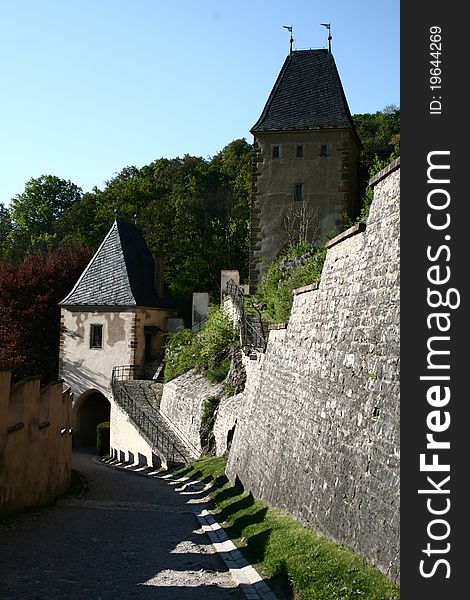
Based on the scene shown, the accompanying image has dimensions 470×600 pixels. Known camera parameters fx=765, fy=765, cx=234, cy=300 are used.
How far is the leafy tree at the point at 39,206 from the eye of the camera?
61406 millimetres

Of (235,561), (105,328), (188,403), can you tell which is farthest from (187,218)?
(235,561)

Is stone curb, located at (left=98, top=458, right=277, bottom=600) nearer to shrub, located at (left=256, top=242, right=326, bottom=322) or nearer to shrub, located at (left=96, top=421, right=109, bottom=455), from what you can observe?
shrub, located at (left=256, top=242, right=326, bottom=322)

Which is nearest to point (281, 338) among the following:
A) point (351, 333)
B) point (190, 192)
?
point (351, 333)

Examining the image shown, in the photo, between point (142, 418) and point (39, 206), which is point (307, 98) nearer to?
point (142, 418)

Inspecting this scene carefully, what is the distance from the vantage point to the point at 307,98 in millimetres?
31656

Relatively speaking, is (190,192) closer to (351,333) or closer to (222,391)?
(222,391)

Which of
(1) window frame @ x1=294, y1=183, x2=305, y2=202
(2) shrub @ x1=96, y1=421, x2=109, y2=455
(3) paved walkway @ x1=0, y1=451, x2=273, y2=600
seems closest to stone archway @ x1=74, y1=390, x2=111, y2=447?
(2) shrub @ x1=96, y1=421, x2=109, y2=455

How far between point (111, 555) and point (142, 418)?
1808cm

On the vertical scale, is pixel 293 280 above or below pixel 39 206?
below

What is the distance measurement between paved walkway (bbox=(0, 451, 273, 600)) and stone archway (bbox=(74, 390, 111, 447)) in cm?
2087

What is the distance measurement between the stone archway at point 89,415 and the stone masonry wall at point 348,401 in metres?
24.5

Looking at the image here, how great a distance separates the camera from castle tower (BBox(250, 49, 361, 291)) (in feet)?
99.1

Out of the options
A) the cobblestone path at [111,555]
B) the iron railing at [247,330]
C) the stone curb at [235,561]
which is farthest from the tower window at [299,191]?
the stone curb at [235,561]

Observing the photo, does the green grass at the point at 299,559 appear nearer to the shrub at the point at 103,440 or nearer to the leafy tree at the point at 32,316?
the shrub at the point at 103,440
